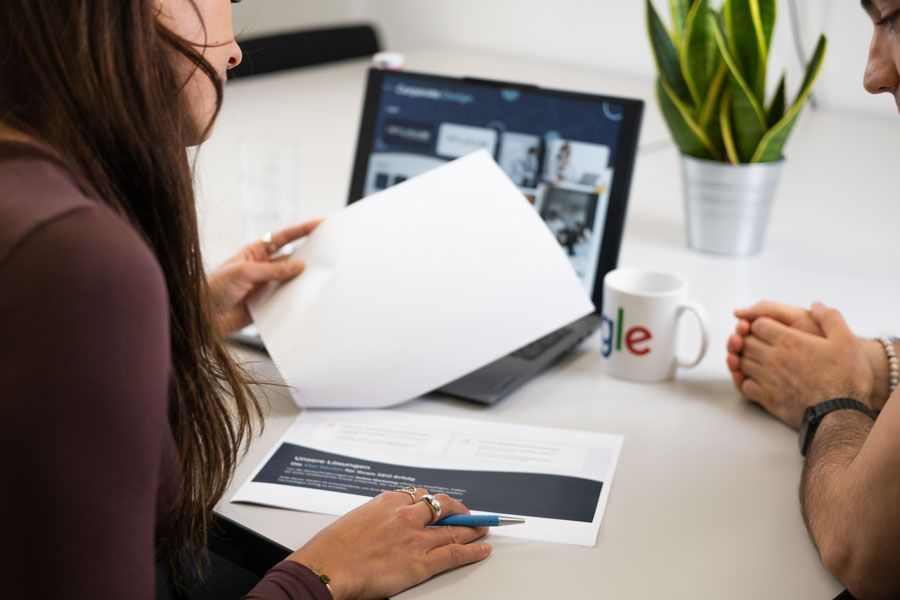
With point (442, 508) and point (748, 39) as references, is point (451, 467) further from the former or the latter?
point (748, 39)

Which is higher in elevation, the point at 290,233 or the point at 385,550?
the point at 290,233

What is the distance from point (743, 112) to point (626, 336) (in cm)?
47

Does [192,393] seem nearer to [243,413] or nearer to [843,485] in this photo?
[243,413]

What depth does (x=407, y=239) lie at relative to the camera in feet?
3.78

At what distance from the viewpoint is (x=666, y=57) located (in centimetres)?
155

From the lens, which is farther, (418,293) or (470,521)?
(418,293)

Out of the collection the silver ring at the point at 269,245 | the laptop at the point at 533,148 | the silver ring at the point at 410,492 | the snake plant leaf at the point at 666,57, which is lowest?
the silver ring at the point at 410,492

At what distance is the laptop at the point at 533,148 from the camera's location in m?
1.30

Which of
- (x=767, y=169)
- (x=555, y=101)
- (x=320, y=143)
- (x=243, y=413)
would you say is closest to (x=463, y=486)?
(x=243, y=413)

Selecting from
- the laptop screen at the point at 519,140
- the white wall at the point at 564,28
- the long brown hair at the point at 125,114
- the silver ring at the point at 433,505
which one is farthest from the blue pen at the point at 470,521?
the white wall at the point at 564,28

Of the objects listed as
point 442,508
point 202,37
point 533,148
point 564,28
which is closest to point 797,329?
point 533,148

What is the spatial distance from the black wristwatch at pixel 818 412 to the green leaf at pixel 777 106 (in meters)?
0.58

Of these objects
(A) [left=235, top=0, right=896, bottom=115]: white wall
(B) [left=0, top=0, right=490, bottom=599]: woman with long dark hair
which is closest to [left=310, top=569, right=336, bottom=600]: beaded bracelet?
(B) [left=0, top=0, right=490, bottom=599]: woman with long dark hair

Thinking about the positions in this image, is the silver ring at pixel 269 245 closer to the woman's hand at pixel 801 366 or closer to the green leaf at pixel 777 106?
the woman's hand at pixel 801 366
